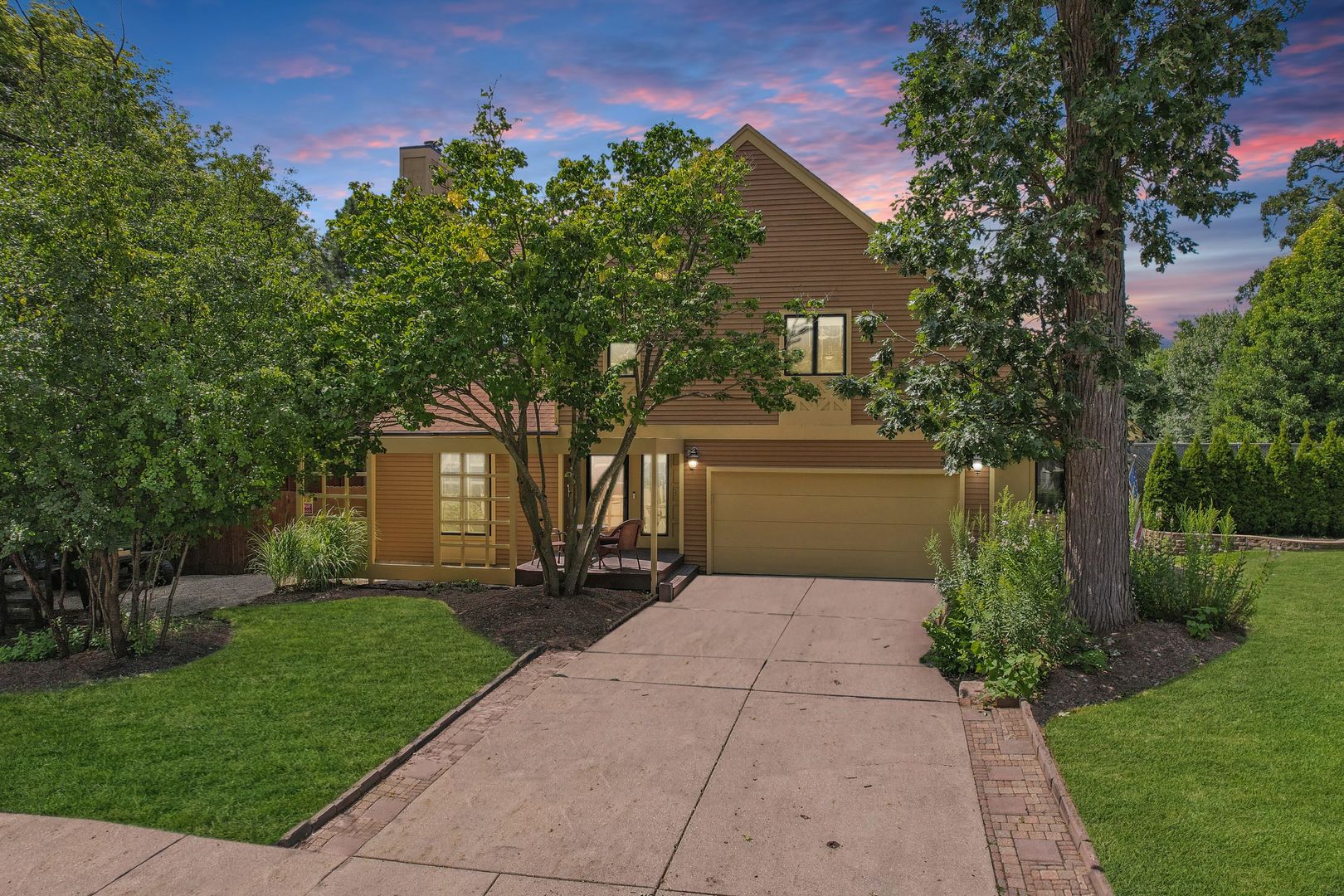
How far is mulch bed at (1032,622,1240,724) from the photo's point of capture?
23.7 ft

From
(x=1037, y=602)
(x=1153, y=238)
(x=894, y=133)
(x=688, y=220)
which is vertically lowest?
(x=1037, y=602)

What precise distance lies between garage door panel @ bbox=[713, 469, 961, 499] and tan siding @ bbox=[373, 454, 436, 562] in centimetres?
555

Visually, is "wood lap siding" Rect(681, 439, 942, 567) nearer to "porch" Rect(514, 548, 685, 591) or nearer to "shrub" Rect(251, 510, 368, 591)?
"porch" Rect(514, 548, 685, 591)

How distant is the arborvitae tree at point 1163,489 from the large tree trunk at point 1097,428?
32.7 ft

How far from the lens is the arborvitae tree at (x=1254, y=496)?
16781mm

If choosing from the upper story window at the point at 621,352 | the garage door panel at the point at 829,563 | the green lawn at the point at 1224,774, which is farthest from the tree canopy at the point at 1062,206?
the upper story window at the point at 621,352

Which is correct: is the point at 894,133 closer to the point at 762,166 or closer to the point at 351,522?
the point at 762,166

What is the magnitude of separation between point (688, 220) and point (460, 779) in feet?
25.1

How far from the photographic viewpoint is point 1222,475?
55.9ft

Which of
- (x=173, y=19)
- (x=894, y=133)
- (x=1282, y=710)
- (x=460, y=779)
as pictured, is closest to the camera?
(x=460, y=779)

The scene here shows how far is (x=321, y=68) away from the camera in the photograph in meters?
11.6

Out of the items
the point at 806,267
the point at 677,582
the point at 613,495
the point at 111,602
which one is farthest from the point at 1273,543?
the point at 111,602

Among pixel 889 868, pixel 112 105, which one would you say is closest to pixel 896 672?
pixel 889 868

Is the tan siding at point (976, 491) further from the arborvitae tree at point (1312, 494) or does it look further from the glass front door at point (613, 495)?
the arborvitae tree at point (1312, 494)
